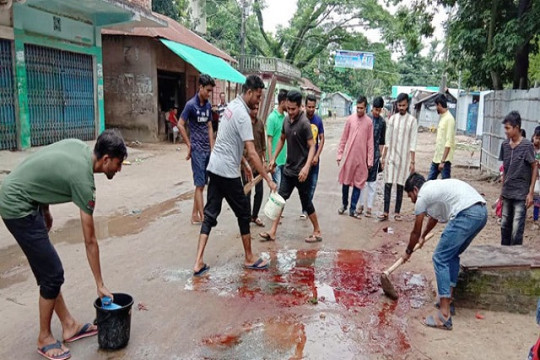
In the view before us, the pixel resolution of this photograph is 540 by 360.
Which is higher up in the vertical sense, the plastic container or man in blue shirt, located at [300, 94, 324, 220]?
man in blue shirt, located at [300, 94, 324, 220]

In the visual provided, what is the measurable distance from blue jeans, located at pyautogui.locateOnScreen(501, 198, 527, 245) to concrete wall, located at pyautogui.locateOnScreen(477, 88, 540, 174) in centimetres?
409

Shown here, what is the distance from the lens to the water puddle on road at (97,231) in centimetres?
418

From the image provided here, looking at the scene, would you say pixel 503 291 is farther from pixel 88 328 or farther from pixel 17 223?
pixel 17 223

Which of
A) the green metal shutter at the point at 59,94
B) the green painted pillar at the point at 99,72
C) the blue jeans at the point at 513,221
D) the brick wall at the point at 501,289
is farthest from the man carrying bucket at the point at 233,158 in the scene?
the green painted pillar at the point at 99,72

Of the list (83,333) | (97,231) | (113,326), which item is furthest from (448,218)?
(97,231)

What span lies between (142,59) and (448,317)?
13285 mm

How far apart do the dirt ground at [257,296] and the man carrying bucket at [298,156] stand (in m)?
0.32

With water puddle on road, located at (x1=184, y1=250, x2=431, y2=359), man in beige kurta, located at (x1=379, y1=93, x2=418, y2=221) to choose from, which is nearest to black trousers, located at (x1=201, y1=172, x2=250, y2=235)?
water puddle on road, located at (x1=184, y1=250, x2=431, y2=359)

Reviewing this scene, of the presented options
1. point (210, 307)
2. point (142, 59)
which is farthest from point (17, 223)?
point (142, 59)

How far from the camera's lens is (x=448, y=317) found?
3480mm

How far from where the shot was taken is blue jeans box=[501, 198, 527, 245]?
4.82m

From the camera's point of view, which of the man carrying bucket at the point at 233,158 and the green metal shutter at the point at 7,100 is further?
the green metal shutter at the point at 7,100

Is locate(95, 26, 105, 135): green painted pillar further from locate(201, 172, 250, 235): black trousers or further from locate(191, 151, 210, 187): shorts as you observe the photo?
locate(201, 172, 250, 235): black trousers

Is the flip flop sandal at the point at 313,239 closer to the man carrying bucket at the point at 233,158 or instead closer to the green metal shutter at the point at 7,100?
the man carrying bucket at the point at 233,158
